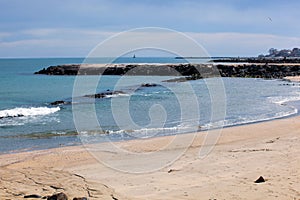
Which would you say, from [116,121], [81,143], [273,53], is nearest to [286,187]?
[81,143]

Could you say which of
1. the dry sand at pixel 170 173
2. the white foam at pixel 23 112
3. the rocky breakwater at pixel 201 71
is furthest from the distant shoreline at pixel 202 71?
the dry sand at pixel 170 173

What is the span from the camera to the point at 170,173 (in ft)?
28.3

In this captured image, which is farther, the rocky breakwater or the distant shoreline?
the rocky breakwater

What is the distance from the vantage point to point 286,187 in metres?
7.13

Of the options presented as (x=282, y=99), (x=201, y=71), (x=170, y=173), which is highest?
(x=201, y=71)

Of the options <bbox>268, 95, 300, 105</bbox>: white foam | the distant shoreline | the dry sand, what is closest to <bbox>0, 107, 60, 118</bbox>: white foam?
the dry sand

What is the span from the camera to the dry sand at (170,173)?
7.07 m

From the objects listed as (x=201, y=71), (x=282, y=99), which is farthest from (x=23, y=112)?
(x=201, y=71)

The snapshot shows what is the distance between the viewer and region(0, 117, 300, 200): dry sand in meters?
7.07

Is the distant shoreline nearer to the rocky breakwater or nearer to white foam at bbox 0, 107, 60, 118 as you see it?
the rocky breakwater

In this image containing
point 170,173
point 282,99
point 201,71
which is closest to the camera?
point 170,173

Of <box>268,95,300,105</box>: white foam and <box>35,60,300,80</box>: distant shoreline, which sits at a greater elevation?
<box>35,60,300,80</box>: distant shoreline

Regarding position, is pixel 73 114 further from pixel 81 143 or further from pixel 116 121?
pixel 81 143

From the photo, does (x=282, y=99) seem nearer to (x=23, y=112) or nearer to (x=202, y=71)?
(x=23, y=112)
